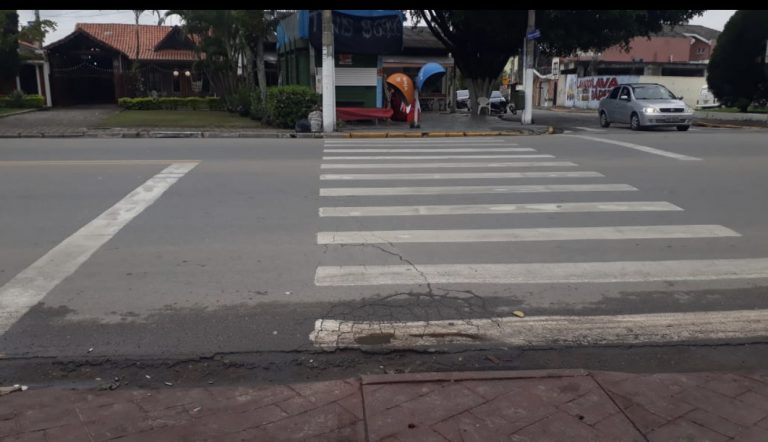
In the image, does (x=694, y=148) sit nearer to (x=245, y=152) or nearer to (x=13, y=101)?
(x=245, y=152)

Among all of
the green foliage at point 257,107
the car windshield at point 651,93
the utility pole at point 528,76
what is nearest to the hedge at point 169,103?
the green foliage at point 257,107

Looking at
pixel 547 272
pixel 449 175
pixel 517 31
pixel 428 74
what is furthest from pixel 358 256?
pixel 428 74

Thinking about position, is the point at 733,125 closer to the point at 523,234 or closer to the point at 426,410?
the point at 523,234

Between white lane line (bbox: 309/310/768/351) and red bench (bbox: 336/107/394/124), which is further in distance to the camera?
red bench (bbox: 336/107/394/124)

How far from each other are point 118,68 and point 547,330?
127 feet

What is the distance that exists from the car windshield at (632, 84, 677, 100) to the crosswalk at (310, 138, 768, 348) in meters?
9.77

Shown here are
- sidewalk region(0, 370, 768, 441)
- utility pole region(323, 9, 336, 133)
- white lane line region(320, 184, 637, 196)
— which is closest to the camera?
sidewalk region(0, 370, 768, 441)

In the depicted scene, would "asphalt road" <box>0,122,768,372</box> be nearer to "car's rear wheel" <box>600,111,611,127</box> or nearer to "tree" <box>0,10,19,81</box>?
"car's rear wheel" <box>600,111,611,127</box>

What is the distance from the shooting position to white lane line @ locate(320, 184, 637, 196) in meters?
9.48

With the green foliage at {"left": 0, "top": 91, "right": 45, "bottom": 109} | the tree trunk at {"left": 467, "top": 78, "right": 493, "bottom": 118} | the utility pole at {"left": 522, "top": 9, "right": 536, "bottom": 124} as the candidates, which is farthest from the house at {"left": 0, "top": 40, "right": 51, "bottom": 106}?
the utility pole at {"left": 522, "top": 9, "right": 536, "bottom": 124}

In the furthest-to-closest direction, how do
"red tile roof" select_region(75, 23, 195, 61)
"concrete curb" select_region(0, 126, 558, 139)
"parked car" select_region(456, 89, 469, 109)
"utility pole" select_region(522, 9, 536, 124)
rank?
"parked car" select_region(456, 89, 469, 109), "red tile roof" select_region(75, 23, 195, 61), "utility pole" select_region(522, 9, 536, 124), "concrete curb" select_region(0, 126, 558, 139)

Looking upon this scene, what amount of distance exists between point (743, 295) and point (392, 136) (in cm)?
1460

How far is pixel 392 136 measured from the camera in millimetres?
19297

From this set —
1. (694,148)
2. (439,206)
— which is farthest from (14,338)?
(694,148)
